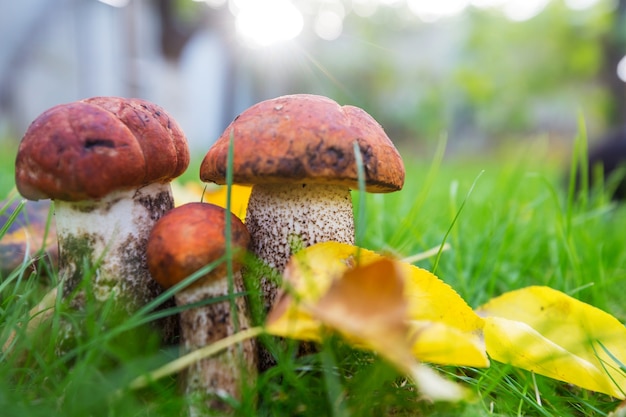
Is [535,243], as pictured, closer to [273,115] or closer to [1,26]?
[273,115]

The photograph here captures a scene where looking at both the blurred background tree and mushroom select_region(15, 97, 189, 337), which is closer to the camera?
mushroom select_region(15, 97, 189, 337)

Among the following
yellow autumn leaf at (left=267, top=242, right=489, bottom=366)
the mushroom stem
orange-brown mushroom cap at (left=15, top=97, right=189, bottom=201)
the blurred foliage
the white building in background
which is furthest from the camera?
the blurred foliage

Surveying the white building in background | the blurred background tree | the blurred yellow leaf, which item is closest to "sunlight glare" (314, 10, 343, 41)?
the blurred background tree

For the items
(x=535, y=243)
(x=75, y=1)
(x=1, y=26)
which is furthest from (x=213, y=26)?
(x=535, y=243)

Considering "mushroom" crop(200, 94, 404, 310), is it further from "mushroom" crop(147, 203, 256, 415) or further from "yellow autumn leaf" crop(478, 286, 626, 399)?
"yellow autumn leaf" crop(478, 286, 626, 399)

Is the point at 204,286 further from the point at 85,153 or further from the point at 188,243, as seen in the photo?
the point at 85,153

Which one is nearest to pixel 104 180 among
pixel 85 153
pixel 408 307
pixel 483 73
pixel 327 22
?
pixel 85 153

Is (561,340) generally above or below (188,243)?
below

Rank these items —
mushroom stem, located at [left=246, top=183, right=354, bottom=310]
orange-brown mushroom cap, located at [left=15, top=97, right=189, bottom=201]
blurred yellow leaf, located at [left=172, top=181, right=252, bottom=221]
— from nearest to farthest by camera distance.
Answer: orange-brown mushroom cap, located at [left=15, top=97, right=189, bottom=201] < mushroom stem, located at [left=246, top=183, right=354, bottom=310] < blurred yellow leaf, located at [left=172, top=181, right=252, bottom=221]
